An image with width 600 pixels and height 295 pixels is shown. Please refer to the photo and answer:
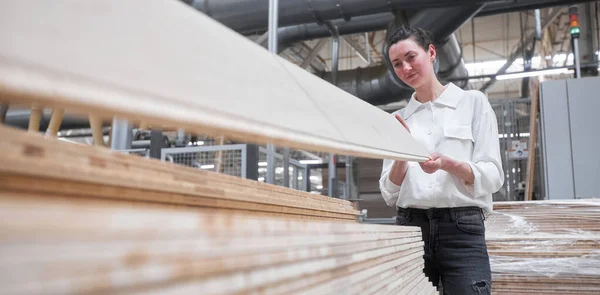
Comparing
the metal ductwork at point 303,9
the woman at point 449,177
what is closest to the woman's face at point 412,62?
the woman at point 449,177

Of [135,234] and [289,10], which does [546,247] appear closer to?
[135,234]

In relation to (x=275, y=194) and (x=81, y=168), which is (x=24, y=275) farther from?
(x=275, y=194)

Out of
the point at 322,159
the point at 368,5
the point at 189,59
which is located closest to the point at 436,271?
the point at 189,59

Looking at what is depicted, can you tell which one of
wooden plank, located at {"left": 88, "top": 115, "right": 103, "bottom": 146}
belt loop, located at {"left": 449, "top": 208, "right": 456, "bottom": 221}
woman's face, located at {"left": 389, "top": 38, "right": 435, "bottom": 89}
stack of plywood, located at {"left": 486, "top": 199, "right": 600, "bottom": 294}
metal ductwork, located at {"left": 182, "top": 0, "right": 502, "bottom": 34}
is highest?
metal ductwork, located at {"left": 182, "top": 0, "right": 502, "bottom": 34}

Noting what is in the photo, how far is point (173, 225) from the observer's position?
355mm

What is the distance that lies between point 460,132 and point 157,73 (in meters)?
1.22

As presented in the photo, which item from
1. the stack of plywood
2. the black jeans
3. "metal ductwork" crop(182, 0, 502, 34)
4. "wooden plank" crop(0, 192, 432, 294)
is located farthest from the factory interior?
"metal ductwork" crop(182, 0, 502, 34)

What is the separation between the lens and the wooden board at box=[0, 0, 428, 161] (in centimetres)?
31

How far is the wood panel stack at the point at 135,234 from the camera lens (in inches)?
10.9

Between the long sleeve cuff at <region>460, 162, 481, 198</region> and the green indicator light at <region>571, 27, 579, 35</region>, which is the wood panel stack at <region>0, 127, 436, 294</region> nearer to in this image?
the long sleeve cuff at <region>460, 162, 481, 198</region>

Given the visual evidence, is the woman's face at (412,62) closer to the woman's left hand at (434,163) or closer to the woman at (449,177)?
the woman at (449,177)

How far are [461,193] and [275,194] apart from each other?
787 millimetres

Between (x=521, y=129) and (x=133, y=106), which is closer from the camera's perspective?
(x=133, y=106)

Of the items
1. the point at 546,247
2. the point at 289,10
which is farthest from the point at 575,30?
the point at 546,247
